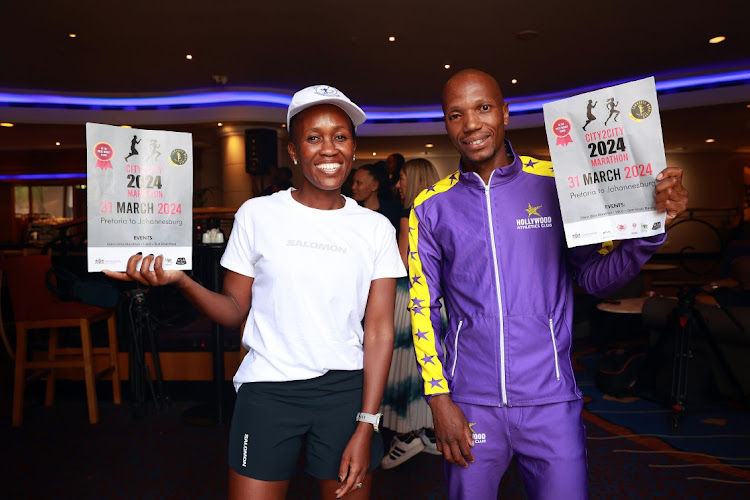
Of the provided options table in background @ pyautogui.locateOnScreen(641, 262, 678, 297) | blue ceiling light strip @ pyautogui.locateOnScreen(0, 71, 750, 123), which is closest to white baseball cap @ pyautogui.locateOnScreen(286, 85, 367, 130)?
table in background @ pyautogui.locateOnScreen(641, 262, 678, 297)

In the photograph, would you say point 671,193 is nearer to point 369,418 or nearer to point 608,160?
point 608,160

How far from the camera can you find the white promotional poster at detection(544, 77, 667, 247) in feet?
3.49

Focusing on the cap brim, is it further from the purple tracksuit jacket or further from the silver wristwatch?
the silver wristwatch

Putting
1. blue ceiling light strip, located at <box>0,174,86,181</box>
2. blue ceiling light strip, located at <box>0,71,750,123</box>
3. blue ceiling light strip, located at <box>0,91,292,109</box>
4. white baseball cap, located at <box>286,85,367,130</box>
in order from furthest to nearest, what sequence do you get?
blue ceiling light strip, located at <box>0,174,86,181</box>
blue ceiling light strip, located at <box>0,91,292,109</box>
blue ceiling light strip, located at <box>0,71,750,123</box>
white baseball cap, located at <box>286,85,367,130</box>

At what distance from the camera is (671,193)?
1034 mm

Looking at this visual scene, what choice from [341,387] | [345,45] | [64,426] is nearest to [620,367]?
[341,387]

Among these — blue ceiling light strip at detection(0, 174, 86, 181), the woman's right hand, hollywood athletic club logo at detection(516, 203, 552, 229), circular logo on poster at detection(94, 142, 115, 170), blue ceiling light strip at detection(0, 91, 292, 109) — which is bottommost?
the woman's right hand

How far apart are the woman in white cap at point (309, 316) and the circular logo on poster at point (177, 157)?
0.19 m

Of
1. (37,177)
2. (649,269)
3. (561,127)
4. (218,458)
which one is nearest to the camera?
(561,127)

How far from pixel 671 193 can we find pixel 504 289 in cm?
42

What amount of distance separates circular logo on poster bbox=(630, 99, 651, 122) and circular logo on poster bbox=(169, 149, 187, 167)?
3.10 feet

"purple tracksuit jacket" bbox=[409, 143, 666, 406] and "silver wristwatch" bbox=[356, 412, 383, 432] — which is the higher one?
"purple tracksuit jacket" bbox=[409, 143, 666, 406]

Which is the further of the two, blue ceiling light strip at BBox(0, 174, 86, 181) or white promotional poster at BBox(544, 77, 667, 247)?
blue ceiling light strip at BBox(0, 174, 86, 181)

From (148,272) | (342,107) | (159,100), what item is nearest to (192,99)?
(159,100)
